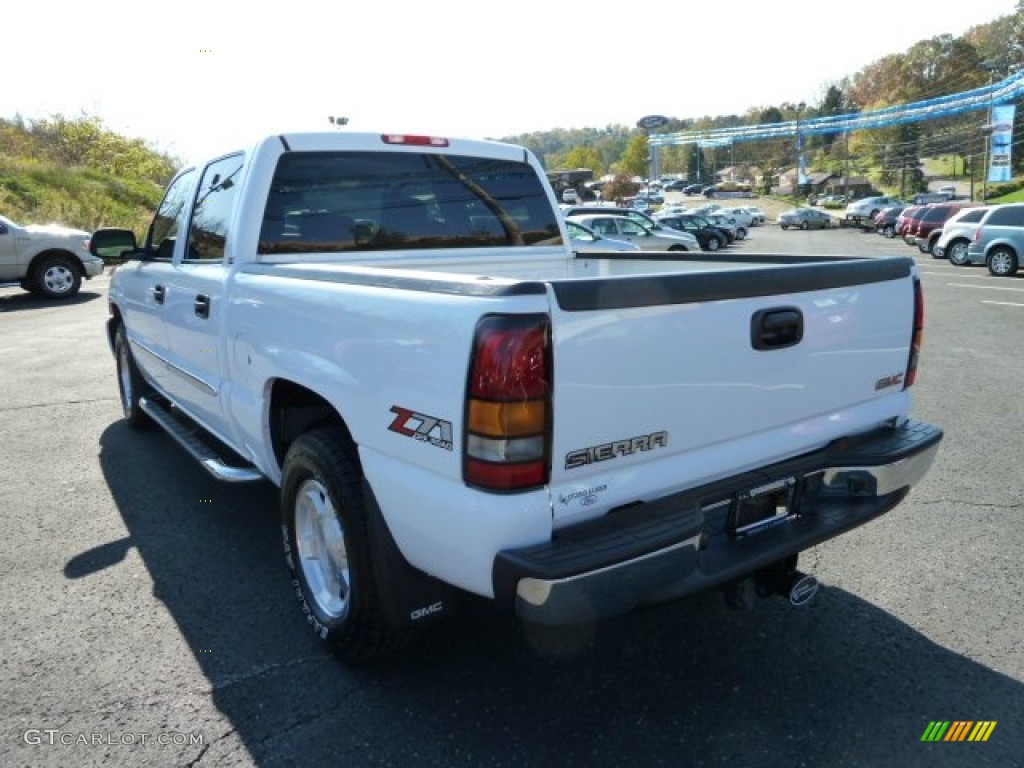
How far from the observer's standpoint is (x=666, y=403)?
2.29 m

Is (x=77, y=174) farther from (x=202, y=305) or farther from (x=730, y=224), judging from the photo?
(x=202, y=305)

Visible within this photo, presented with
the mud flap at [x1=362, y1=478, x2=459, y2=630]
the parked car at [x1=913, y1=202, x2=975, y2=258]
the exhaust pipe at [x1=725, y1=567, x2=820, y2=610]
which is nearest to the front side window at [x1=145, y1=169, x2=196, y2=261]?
the mud flap at [x1=362, y1=478, x2=459, y2=630]

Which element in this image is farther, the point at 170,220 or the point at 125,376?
the point at 125,376

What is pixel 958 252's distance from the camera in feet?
66.1

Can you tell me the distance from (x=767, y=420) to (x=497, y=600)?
116cm

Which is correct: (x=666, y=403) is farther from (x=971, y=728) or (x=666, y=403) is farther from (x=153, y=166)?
(x=153, y=166)

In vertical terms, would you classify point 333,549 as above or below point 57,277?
below

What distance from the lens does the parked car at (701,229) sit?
3056cm

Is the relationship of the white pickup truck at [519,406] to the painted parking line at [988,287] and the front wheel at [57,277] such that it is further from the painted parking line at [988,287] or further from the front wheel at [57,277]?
the painted parking line at [988,287]

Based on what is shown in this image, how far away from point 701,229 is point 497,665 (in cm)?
3060

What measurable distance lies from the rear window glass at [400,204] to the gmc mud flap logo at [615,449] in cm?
207

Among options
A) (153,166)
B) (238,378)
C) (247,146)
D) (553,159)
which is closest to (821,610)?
(238,378)

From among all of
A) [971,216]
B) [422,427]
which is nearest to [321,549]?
[422,427]

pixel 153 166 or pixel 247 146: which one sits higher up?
pixel 153 166
